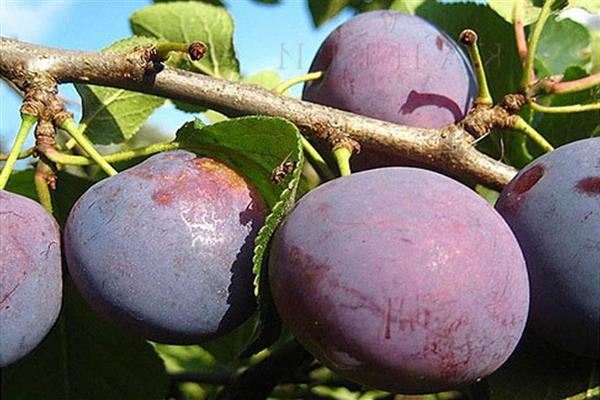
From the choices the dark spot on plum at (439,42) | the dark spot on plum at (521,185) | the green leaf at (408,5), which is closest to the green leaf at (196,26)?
the green leaf at (408,5)

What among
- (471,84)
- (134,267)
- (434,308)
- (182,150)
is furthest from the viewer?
(471,84)

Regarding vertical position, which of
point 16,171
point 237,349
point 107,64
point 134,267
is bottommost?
point 237,349

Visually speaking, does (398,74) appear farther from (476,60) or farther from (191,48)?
(191,48)

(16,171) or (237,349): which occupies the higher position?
(16,171)

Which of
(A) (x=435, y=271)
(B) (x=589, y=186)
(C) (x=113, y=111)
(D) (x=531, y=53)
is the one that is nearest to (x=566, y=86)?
(D) (x=531, y=53)

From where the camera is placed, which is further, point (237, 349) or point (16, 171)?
point (237, 349)

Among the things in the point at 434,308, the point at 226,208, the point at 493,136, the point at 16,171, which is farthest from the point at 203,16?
the point at 434,308

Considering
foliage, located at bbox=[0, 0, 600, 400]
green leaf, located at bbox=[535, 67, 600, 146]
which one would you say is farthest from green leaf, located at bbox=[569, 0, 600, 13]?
green leaf, located at bbox=[535, 67, 600, 146]

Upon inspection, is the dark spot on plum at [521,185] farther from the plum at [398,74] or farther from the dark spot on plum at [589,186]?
the plum at [398,74]

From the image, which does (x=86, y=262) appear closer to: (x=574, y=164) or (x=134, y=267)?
(x=134, y=267)
